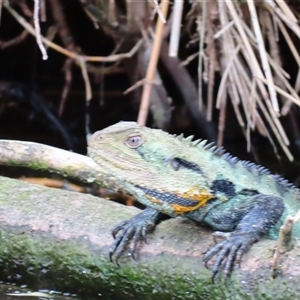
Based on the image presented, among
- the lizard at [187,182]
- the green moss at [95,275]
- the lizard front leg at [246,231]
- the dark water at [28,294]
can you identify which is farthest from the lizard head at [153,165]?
the dark water at [28,294]

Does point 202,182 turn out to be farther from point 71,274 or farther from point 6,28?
point 6,28

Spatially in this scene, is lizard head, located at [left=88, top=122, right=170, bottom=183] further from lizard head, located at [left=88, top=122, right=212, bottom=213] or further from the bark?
the bark

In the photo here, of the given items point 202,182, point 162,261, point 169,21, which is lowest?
point 162,261

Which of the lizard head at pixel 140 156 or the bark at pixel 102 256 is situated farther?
the lizard head at pixel 140 156

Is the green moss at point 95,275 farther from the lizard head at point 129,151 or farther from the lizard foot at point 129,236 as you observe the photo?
the lizard head at point 129,151

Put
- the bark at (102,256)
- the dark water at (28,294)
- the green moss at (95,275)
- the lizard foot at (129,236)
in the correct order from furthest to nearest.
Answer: the dark water at (28,294) < the lizard foot at (129,236) < the green moss at (95,275) < the bark at (102,256)

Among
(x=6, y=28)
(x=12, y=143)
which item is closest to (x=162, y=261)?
(x=12, y=143)

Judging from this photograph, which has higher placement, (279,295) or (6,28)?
(6,28)
